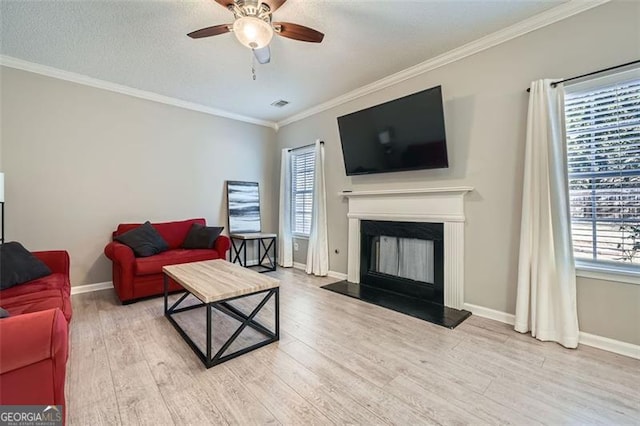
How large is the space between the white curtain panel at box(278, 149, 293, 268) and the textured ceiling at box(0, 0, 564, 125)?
143 cm

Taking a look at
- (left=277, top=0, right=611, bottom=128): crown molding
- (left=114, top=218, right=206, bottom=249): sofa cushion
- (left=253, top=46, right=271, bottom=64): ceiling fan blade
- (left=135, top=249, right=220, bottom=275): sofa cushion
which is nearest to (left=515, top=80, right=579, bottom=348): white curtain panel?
(left=277, top=0, right=611, bottom=128): crown molding

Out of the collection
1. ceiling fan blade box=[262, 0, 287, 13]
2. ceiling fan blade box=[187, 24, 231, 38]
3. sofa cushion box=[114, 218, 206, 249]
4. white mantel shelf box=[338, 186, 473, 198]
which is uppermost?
ceiling fan blade box=[262, 0, 287, 13]

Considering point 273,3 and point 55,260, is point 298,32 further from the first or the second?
point 55,260

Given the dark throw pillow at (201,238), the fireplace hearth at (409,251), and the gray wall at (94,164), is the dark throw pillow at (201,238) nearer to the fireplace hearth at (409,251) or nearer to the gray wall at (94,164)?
the gray wall at (94,164)

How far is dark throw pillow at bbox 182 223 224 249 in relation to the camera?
3.73 meters

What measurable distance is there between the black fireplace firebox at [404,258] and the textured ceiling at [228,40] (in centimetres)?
187

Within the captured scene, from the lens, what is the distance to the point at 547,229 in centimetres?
222

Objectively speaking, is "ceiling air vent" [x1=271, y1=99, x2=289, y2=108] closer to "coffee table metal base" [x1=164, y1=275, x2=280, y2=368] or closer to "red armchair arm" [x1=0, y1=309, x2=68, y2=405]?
"coffee table metal base" [x1=164, y1=275, x2=280, y2=368]

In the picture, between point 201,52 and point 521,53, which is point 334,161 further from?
point 521,53

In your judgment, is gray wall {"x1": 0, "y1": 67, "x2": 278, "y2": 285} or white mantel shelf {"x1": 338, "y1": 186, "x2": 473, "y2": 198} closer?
white mantel shelf {"x1": 338, "y1": 186, "x2": 473, "y2": 198}

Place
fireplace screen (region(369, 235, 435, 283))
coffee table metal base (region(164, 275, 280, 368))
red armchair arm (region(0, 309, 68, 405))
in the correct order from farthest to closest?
fireplace screen (region(369, 235, 435, 283)) < coffee table metal base (region(164, 275, 280, 368)) < red armchair arm (region(0, 309, 68, 405))

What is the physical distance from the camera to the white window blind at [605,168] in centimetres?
202

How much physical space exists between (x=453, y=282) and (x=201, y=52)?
3521mm

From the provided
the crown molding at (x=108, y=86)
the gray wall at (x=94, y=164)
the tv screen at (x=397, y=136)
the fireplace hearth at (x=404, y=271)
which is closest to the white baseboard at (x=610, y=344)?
the fireplace hearth at (x=404, y=271)
